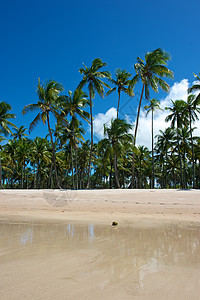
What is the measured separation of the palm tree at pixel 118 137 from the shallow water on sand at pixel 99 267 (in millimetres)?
17841

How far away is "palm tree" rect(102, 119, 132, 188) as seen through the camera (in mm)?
22125

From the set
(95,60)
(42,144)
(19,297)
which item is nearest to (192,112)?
(95,60)

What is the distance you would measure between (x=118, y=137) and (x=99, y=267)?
2000 centimetres

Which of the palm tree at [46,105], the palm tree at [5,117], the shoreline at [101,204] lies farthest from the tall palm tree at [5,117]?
the shoreline at [101,204]

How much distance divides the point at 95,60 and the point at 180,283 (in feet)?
80.0

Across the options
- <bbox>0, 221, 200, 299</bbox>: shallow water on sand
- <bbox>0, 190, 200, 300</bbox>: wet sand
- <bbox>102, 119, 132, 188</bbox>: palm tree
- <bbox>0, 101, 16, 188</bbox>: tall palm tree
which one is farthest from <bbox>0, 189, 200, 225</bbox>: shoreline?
<bbox>0, 101, 16, 188</bbox>: tall palm tree

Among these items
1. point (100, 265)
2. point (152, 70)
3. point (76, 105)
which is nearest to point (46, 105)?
point (76, 105)

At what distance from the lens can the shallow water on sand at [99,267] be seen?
1.92 meters

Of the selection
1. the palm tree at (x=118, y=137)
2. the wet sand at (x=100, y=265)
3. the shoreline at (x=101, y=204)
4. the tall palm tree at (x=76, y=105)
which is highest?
the tall palm tree at (x=76, y=105)

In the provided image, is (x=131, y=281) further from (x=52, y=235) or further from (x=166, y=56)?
(x=166, y=56)

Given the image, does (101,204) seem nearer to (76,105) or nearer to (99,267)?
(99,267)

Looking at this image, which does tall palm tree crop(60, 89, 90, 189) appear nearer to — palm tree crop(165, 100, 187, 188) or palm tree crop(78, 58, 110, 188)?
palm tree crop(78, 58, 110, 188)

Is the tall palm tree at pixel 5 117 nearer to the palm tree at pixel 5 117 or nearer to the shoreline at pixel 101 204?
the palm tree at pixel 5 117

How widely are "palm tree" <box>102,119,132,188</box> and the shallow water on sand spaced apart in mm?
17841
